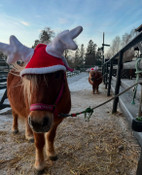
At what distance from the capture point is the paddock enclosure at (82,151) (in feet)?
5.80

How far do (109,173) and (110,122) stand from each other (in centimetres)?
166

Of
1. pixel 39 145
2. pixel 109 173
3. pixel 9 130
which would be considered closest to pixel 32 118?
pixel 39 145

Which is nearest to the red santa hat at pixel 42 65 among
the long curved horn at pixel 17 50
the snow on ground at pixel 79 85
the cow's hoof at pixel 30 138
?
the long curved horn at pixel 17 50

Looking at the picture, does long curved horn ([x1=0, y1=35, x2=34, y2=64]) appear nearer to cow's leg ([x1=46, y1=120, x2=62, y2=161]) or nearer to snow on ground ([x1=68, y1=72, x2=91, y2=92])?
cow's leg ([x1=46, y1=120, x2=62, y2=161])

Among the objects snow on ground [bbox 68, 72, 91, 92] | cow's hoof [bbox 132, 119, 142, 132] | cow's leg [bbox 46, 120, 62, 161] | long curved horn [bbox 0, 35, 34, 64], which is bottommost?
snow on ground [bbox 68, 72, 91, 92]

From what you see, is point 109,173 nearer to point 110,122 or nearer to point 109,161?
point 109,161

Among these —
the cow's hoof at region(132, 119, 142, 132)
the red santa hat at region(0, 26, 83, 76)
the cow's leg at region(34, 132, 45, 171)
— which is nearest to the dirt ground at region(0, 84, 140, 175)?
the cow's leg at region(34, 132, 45, 171)

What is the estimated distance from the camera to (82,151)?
7.08 ft

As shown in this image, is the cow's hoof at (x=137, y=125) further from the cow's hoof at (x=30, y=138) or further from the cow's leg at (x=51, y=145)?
the cow's hoof at (x=30, y=138)

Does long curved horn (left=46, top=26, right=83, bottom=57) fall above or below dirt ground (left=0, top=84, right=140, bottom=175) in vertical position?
above

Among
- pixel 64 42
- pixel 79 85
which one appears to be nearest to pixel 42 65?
pixel 64 42

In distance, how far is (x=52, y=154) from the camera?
1.97 m

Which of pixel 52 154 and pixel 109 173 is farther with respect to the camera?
pixel 52 154

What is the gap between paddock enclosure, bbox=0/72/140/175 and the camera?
5.80ft
